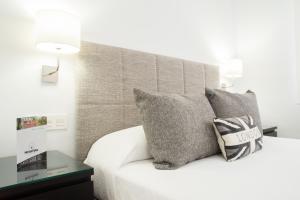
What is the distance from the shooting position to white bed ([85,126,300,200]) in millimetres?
856

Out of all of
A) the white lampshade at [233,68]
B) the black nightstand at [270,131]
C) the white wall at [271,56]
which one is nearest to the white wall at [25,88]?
the white lampshade at [233,68]

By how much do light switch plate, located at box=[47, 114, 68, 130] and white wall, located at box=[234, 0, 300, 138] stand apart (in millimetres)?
2288

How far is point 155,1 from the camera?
2.04 m

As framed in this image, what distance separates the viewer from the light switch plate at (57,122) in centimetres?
140

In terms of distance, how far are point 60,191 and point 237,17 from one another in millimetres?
2937

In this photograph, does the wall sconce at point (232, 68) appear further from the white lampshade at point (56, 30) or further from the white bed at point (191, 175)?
the white lampshade at point (56, 30)

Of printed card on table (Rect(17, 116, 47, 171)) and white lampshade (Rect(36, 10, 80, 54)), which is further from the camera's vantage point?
white lampshade (Rect(36, 10, 80, 54))

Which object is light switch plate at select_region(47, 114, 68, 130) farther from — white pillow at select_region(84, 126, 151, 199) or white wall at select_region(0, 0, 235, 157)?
white pillow at select_region(84, 126, 151, 199)

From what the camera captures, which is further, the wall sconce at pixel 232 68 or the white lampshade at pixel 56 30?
the wall sconce at pixel 232 68

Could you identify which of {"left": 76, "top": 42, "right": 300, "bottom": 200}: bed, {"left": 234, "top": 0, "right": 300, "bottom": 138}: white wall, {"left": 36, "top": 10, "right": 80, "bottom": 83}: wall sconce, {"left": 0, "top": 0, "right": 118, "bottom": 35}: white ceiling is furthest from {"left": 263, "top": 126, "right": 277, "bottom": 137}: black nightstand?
{"left": 36, "top": 10, "right": 80, "bottom": 83}: wall sconce

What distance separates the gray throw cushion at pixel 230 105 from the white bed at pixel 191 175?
0.30m

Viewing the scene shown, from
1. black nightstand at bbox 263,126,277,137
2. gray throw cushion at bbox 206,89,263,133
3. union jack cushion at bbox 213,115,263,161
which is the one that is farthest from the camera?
black nightstand at bbox 263,126,277,137

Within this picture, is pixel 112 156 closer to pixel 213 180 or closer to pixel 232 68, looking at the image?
pixel 213 180

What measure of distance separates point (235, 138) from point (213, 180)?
420mm
